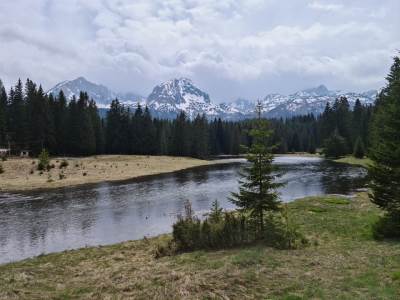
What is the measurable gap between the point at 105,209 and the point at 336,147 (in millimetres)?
89463

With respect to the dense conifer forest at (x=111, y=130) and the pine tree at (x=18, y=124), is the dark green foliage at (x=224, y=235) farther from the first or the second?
the pine tree at (x=18, y=124)

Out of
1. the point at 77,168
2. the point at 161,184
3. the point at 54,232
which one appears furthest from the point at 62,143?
the point at 54,232

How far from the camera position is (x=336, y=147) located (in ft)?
371

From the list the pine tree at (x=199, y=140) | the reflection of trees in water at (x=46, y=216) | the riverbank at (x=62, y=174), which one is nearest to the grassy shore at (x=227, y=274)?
the reflection of trees in water at (x=46, y=216)

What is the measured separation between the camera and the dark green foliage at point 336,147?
112312mm

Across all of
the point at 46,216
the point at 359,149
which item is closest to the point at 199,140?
the point at 359,149

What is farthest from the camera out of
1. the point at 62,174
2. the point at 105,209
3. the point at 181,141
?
the point at 181,141

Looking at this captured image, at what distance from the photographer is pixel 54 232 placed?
2834 cm

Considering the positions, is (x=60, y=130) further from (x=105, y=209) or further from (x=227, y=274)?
(x=227, y=274)

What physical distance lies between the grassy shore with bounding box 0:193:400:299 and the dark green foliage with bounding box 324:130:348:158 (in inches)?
3778

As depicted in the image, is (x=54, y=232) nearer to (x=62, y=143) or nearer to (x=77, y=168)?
(x=77, y=168)

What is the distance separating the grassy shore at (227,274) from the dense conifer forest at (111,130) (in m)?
60.8

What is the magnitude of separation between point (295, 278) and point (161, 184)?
43.7 m

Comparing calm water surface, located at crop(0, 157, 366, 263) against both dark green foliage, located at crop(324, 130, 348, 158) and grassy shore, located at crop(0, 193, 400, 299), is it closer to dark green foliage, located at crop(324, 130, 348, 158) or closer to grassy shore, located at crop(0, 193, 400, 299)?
grassy shore, located at crop(0, 193, 400, 299)
